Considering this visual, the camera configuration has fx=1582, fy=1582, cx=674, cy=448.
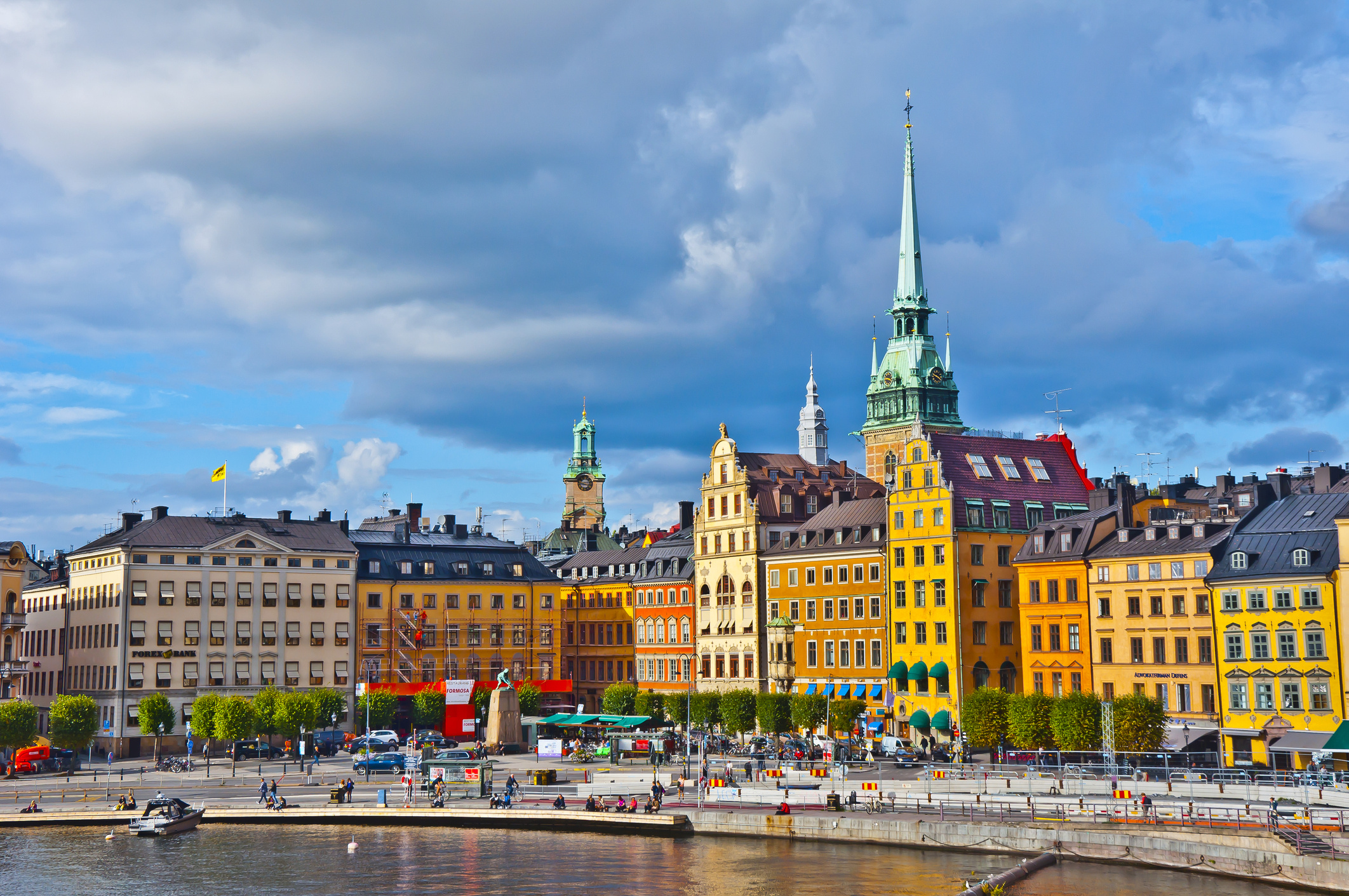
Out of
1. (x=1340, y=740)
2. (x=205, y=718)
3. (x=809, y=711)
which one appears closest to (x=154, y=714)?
(x=205, y=718)

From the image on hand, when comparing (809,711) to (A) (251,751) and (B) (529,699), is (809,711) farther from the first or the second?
(A) (251,751)

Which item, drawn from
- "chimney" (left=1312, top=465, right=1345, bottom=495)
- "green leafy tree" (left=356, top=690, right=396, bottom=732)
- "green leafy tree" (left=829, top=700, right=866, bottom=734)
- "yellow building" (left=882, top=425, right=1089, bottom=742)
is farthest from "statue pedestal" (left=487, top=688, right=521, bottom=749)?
"chimney" (left=1312, top=465, right=1345, bottom=495)

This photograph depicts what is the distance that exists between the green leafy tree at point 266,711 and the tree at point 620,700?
1230 inches

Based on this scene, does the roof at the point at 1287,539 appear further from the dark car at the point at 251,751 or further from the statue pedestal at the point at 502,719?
the dark car at the point at 251,751

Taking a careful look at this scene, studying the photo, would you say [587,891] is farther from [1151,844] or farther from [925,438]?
[925,438]

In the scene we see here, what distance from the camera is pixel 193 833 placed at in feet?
279

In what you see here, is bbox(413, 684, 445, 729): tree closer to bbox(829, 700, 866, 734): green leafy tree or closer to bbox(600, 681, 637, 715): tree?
bbox(600, 681, 637, 715): tree

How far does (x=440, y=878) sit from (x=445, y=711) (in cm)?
6643

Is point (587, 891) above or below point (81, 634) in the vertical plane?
below

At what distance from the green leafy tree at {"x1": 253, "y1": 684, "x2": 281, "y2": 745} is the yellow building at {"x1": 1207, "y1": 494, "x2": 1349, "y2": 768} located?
69.5 m

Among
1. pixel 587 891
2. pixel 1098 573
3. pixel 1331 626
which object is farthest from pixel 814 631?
pixel 587 891

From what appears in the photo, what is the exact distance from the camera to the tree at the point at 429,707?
13475cm

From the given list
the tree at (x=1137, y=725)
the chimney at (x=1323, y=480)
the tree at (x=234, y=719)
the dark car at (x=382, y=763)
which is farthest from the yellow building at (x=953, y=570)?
the tree at (x=234, y=719)

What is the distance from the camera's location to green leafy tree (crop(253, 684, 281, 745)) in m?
122
